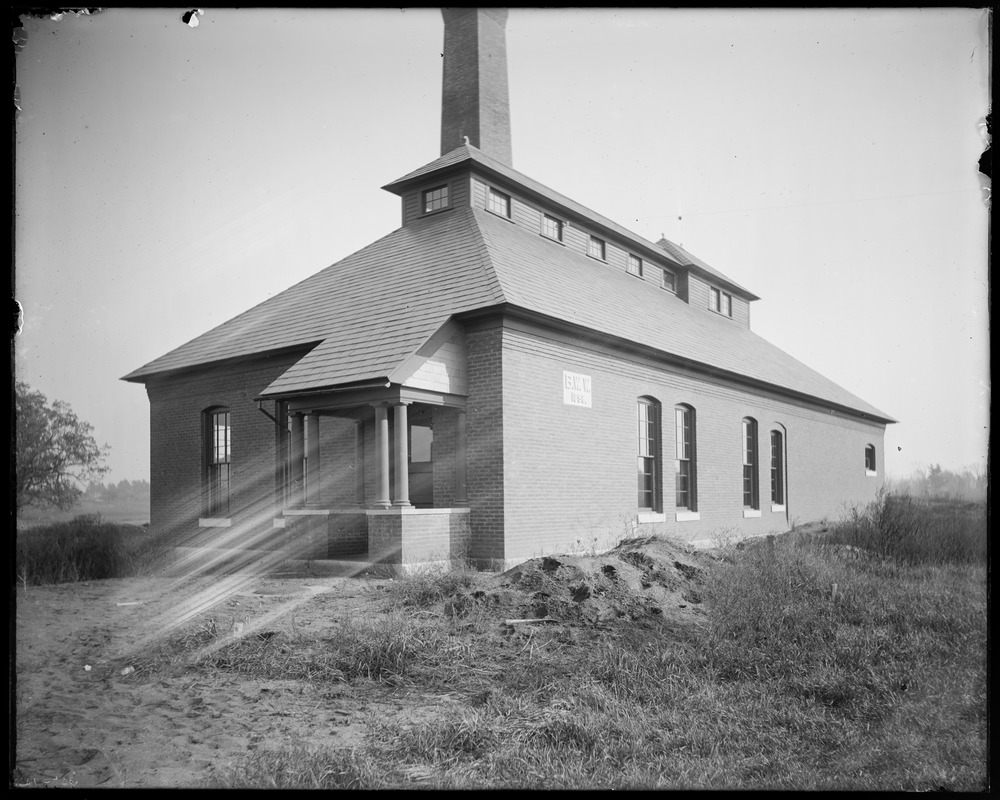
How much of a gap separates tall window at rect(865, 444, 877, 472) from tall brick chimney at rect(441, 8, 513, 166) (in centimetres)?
2134

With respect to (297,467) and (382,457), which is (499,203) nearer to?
(297,467)

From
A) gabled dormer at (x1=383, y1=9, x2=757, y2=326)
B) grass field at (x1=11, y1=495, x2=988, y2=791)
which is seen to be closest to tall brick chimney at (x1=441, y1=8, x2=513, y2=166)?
gabled dormer at (x1=383, y1=9, x2=757, y2=326)

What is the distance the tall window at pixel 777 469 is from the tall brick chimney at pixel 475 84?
12.2 metres

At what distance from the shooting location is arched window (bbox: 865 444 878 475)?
1323 inches


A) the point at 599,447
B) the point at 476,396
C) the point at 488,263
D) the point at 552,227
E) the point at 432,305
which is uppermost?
the point at 552,227

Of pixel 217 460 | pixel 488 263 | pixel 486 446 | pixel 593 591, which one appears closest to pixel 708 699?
pixel 593 591

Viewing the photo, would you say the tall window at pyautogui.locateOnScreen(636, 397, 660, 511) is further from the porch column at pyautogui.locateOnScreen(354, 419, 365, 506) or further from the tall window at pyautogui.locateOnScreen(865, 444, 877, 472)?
the tall window at pyautogui.locateOnScreen(865, 444, 877, 472)

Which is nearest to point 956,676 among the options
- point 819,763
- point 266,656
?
point 819,763

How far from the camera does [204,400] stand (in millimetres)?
20047

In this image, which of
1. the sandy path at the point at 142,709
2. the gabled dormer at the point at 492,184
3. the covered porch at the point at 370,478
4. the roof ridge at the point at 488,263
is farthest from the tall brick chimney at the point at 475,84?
the sandy path at the point at 142,709

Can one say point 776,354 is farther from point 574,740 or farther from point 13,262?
point 13,262

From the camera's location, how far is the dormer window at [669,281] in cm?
2612

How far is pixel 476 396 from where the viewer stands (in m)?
14.3

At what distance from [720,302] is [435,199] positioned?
14306 mm
